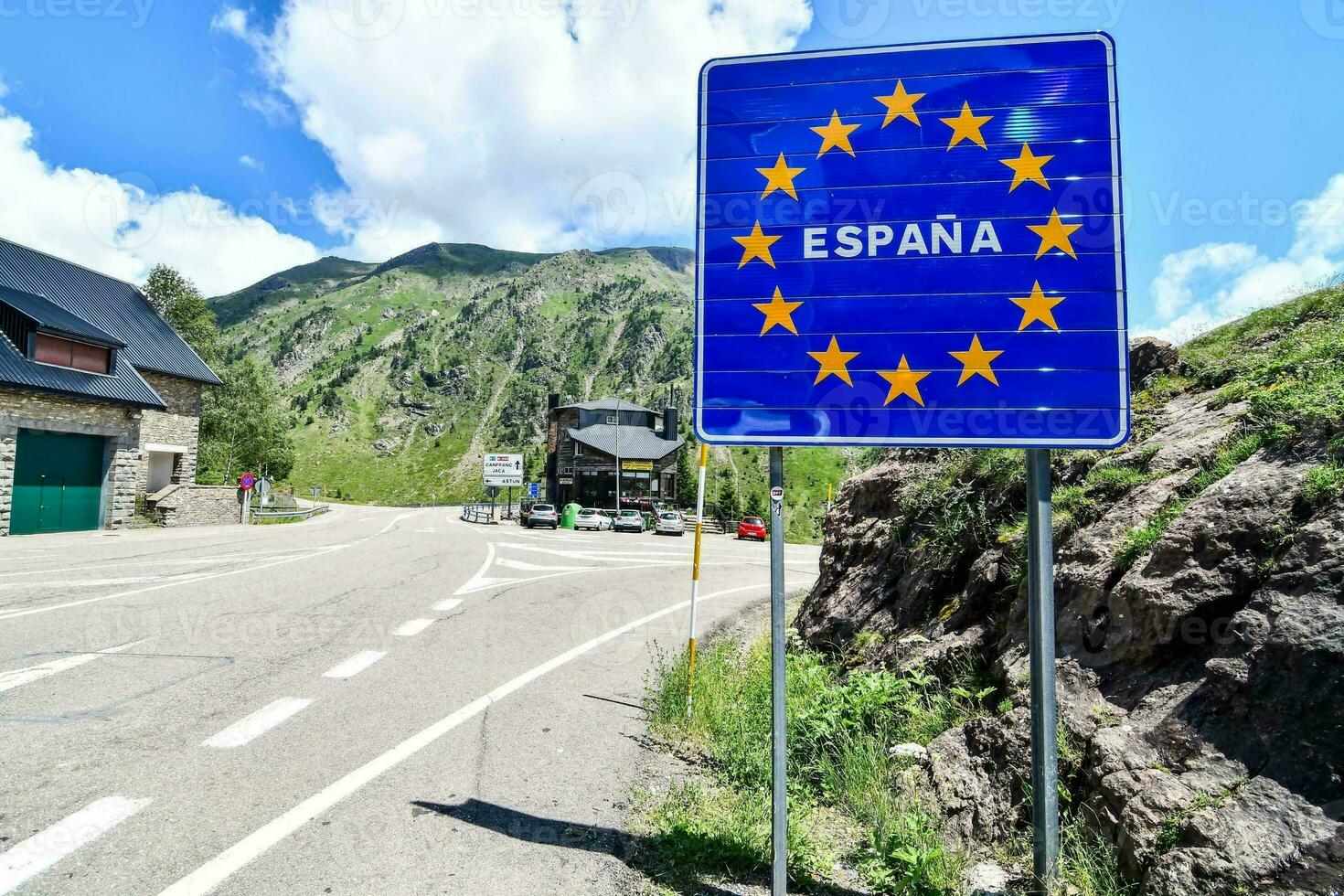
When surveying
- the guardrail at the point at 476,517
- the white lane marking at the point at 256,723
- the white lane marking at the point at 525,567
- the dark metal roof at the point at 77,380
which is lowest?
the guardrail at the point at 476,517

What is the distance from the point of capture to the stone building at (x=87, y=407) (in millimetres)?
24359

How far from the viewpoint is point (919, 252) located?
3432 millimetres

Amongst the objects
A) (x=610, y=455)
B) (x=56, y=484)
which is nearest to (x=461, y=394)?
(x=610, y=455)

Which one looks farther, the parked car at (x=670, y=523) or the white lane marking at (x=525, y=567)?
the parked car at (x=670, y=523)

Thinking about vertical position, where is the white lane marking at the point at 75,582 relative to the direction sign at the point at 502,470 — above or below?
below

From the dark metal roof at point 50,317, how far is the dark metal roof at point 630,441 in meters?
37.5

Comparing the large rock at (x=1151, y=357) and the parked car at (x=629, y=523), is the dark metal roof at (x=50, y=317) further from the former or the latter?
the large rock at (x=1151, y=357)

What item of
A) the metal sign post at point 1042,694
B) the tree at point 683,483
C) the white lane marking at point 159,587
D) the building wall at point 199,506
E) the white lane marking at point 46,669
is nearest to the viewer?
the metal sign post at point 1042,694

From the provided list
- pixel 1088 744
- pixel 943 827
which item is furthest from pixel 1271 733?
pixel 943 827

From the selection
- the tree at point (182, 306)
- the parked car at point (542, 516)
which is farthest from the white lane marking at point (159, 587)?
the tree at point (182, 306)

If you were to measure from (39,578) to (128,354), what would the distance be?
24.7 m

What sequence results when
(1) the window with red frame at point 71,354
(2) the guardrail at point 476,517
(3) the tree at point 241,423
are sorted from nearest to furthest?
(1) the window with red frame at point 71,354 < (2) the guardrail at point 476,517 < (3) the tree at point 241,423

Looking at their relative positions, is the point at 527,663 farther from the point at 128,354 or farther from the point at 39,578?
the point at 128,354

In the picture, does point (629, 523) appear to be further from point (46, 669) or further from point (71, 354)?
point (46, 669)
